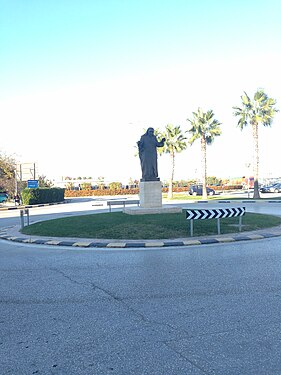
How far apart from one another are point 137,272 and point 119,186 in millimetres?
65203

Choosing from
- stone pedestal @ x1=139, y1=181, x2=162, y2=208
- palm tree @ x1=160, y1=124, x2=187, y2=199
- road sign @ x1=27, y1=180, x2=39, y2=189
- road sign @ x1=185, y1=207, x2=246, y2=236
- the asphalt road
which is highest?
palm tree @ x1=160, y1=124, x2=187, y2=199

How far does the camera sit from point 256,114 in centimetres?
3766

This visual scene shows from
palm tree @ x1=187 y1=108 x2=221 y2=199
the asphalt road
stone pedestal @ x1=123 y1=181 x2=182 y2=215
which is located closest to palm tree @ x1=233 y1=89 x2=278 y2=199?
palm tree @ x1=187 y1=108 x2=221 y2=199

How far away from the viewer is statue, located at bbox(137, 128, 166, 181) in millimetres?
18750

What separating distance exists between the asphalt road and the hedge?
104ft

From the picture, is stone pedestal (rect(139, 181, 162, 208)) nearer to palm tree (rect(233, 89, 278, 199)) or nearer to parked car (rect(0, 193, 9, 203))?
palm tree (rect(233, 89, 278, 199))

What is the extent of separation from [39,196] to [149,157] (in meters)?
24.2

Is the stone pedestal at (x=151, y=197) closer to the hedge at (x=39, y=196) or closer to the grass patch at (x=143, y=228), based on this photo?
the grass patch at (x=143, y=228)

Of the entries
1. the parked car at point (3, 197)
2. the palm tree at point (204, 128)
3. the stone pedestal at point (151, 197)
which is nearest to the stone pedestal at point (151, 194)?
the stone pedestal at point (151, 197)

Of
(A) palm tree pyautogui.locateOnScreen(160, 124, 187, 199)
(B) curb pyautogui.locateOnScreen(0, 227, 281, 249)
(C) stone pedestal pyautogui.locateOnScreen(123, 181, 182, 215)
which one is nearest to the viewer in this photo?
(B) curb pyautogui.locateOnScreen(0, 227, 281, 249)

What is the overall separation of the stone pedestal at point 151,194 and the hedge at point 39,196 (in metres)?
23.6

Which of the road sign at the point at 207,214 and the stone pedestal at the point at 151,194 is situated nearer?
the road sign at the point at 207,214

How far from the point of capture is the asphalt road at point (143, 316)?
3.34m

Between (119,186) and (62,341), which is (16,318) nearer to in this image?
(62,341)
